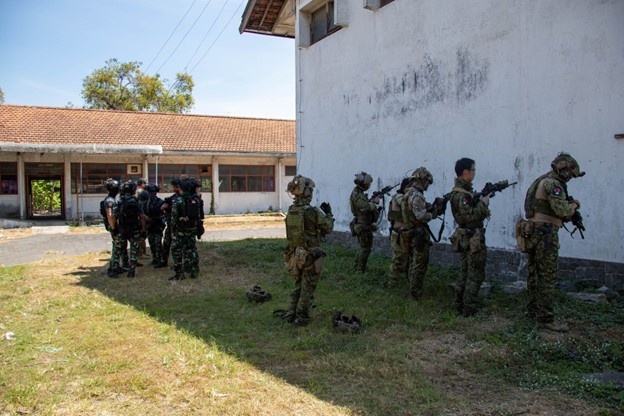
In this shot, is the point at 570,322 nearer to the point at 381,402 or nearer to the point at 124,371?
the point at 381,402

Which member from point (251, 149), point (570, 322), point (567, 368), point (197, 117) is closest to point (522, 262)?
point (570, 322)

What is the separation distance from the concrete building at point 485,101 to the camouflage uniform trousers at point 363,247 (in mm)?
1497

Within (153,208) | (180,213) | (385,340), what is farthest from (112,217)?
(385,340)

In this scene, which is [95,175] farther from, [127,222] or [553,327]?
[553,327]

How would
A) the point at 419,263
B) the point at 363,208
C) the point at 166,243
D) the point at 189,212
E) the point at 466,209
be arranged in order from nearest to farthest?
the point at 466,209 → the point at 419,263 → the point at 363,208 → the point at 189,212 → the point at 166,243

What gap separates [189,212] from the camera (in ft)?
27.9

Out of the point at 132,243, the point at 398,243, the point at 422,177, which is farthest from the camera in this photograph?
the point at 132,243

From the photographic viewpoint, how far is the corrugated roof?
21.3m

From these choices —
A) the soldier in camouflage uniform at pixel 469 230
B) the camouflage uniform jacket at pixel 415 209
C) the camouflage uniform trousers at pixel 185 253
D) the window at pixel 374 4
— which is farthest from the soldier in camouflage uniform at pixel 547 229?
the window at pixel 374 4

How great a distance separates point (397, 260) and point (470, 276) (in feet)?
5.09

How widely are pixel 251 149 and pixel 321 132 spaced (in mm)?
11677

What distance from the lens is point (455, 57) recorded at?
8.66 meters

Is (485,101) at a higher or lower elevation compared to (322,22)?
lower

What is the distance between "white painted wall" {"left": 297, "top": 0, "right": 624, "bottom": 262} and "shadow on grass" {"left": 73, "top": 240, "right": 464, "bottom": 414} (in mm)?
2115
